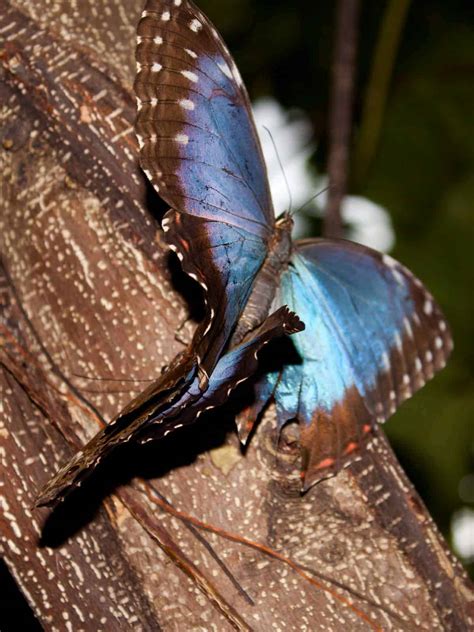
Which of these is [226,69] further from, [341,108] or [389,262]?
[341,108]

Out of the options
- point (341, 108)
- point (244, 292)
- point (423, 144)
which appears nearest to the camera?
point (244, 292)

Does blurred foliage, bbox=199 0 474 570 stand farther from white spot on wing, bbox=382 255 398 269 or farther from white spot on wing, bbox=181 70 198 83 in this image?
white spot on wing, bbox=181 70 198 83

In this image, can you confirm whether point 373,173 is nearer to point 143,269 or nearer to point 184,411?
point 143,269

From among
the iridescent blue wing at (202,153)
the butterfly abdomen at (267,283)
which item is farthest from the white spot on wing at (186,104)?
the butterfly abdomen at (267,283)

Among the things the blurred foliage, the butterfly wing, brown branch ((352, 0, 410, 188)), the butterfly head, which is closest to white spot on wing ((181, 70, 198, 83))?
the butterfly head

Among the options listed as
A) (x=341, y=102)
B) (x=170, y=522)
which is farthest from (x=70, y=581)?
(x=341, y=102)

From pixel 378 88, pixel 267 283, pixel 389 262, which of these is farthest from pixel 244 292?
pixel 378 88
